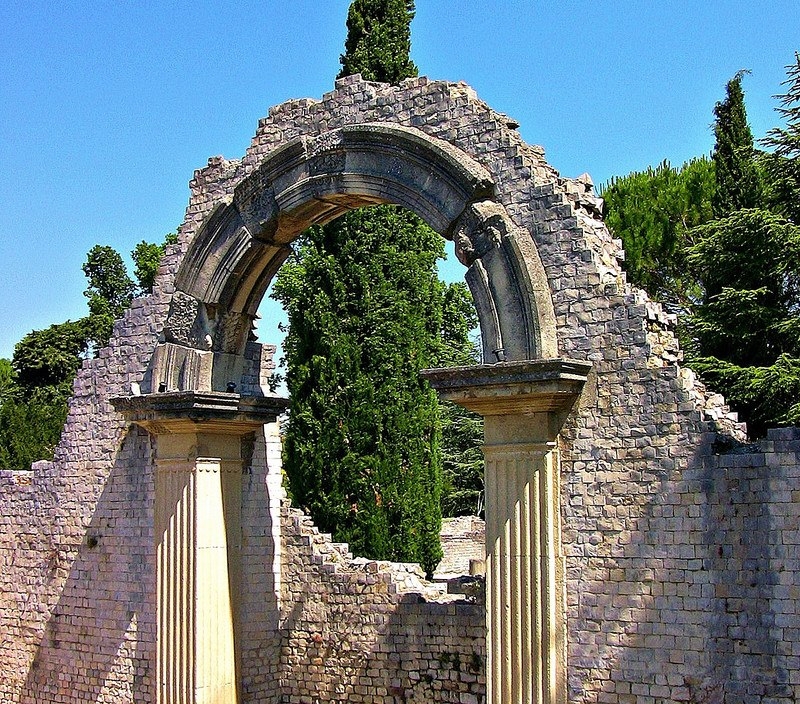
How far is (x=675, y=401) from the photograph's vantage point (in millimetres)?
8227

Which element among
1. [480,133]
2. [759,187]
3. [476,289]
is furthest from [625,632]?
[759,187]

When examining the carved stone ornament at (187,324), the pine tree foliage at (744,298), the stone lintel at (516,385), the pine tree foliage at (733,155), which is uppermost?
the pine tree foliage at (733,155)

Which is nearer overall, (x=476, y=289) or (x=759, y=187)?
(x=476, y=289)

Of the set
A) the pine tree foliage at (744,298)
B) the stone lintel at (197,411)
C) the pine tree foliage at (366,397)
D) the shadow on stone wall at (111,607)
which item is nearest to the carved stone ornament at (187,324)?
the stone lintel at (197,411)

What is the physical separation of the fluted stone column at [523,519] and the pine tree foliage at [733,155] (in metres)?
10.9

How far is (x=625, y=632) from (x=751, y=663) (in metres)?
0.99

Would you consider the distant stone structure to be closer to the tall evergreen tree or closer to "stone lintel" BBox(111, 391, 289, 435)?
"stone lintel" BBox(111, 391, 289, 435)

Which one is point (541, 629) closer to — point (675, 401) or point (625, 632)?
point (625, 632)


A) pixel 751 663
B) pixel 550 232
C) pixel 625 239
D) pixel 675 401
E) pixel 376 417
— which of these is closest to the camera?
pixel 751 663

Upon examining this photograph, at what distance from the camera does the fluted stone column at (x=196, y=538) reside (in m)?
10.7

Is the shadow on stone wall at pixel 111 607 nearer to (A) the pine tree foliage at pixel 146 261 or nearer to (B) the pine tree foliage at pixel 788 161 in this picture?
(B) the pine tree foliage at pixel 788 161

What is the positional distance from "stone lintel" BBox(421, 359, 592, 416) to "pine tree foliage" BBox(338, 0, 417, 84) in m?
10.1

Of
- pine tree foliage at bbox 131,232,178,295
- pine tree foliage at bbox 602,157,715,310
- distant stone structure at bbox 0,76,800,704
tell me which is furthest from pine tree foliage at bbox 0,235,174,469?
distant stone structure at bbox 0,76,800,704

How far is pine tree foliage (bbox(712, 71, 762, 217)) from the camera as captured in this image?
744 inches
